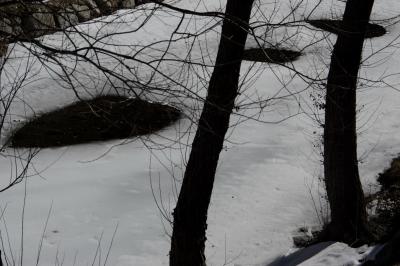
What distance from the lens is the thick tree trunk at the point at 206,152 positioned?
4.53 m

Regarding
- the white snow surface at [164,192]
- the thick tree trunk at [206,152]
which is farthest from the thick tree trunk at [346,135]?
the thick tree trunk at [206,152]

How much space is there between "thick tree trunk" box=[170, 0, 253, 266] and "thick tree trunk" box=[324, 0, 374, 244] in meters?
1.10

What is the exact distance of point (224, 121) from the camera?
15.6 feet

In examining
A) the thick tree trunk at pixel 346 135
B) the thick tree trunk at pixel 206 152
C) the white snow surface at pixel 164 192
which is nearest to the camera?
the thick tree trunk at pixel 206 152

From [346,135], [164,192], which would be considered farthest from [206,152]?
[164,192]

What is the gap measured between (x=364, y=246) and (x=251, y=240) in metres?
1.93

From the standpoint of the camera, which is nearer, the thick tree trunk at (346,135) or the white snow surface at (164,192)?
the thick tree trunk at (346,135)

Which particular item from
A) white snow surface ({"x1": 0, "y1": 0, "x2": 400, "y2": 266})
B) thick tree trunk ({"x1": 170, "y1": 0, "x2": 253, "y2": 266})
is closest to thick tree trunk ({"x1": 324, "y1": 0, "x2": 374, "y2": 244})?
white snow surface ({"x1": 0, "y1": 0, "x2": 400, "y2": 266})

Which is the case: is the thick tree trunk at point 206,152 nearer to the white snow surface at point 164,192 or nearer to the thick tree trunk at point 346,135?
the white snow surface at point 164,192

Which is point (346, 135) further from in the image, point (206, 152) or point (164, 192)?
point (164, 192)

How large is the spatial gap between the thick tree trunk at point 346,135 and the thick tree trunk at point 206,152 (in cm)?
110

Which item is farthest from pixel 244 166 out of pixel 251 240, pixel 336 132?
pixel 336 132

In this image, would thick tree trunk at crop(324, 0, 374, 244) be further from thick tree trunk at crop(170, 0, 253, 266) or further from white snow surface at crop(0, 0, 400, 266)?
thick tree trunk at crop(170, 0, 253, 266)

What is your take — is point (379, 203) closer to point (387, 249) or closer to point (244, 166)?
point (244, 166)
